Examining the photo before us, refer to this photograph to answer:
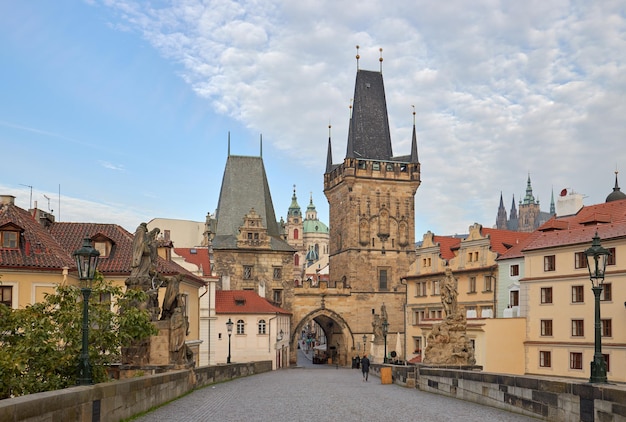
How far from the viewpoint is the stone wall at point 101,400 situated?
903cm

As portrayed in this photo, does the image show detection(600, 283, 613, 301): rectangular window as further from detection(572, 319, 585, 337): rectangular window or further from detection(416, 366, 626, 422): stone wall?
detection(416, 366, 626, 422): stone wall

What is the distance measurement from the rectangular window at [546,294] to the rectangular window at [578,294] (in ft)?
5.66

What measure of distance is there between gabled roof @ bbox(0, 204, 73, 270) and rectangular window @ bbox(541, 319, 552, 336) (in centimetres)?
2438

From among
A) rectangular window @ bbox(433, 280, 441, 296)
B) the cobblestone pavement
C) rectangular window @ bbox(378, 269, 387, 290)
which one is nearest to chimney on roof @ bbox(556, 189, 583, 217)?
rectangular window @ bbox(433, 280, 441, 296)

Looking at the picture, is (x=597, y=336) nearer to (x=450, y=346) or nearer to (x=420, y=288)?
(x=450, y=346)

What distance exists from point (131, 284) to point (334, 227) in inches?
2600

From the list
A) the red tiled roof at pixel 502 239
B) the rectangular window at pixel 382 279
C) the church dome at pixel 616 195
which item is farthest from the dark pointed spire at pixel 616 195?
the rectangular window at pixel 382 279

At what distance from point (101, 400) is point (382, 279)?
6875 cm

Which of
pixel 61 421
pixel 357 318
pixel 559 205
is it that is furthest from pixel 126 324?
pixel 357 318

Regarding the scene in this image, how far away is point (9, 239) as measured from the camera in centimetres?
3269

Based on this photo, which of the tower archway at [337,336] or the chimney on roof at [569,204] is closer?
the chimney on roof at [569,204]

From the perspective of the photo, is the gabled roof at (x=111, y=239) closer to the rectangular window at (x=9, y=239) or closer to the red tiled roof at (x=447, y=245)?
the rectangular window at (x=9, y=239)

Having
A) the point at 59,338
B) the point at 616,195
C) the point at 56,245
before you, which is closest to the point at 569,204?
the point at 616,195

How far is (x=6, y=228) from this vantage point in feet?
107
